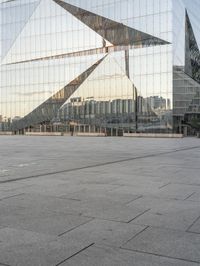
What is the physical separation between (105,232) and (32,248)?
1.11 metres

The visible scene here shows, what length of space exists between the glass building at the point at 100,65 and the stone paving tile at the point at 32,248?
52.9 meters

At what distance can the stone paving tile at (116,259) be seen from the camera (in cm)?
445

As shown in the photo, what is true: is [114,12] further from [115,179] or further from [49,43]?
[115,179]

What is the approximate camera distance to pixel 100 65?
6556cm

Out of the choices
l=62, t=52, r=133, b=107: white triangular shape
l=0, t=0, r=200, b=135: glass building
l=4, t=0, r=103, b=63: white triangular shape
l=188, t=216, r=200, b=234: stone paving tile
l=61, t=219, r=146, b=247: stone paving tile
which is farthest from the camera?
l=4, t=0, r=103, b=63: white triangular shape

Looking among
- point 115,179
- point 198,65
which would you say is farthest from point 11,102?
point 115,179

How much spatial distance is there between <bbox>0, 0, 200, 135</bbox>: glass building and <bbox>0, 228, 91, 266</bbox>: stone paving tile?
5289 cm

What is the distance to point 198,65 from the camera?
6825cm

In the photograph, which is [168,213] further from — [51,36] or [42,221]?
[51,36]

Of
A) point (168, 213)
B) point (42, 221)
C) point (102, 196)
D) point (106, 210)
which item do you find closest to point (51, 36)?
point (102, 196)

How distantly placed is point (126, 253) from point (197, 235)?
1.26 meters

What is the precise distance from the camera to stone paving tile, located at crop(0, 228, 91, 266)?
4.55 m

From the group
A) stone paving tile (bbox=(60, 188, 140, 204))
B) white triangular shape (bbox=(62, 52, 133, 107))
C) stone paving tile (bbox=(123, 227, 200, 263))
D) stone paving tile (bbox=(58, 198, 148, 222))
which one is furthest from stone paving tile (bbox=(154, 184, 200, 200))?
white triangular shape (bbox=(62, 52, 133, 107))

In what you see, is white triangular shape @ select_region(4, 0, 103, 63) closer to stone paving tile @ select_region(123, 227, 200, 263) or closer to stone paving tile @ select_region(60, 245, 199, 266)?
stone paving tile @ select_region(123, 227, 200, 263)
